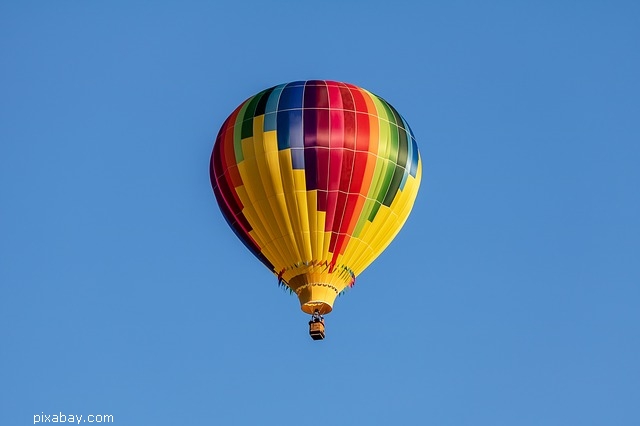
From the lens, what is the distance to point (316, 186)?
1383 inches

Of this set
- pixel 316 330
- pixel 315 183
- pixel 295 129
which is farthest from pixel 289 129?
pixel 316 330

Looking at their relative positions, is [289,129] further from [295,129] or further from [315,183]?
[315,183]

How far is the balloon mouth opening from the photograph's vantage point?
34.9 meters

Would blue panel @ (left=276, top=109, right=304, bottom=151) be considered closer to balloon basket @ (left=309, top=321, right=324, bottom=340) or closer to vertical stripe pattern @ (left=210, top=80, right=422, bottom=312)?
vertical stripe pattern @ (left=210, top=80, right=422, bottom=312)

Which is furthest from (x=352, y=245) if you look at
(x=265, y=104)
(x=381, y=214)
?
(x=265, y=104)

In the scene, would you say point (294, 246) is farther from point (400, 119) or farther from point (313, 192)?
point (400, 119)

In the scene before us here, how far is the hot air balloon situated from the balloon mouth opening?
0.02 metres

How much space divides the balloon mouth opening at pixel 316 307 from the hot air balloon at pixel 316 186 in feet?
0.06

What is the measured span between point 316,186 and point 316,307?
235 centimetres

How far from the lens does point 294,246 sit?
115 feet

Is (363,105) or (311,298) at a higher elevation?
(363,105)

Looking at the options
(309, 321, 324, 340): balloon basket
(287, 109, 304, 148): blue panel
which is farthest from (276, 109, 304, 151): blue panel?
(309, 321, 324, 340): balloon basket

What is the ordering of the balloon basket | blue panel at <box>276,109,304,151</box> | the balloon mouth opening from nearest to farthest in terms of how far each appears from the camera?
the balloon mouth opening
the balloon basket
blue panel at <box>276,109,304,151</box>

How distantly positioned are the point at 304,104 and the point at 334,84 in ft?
3.33
